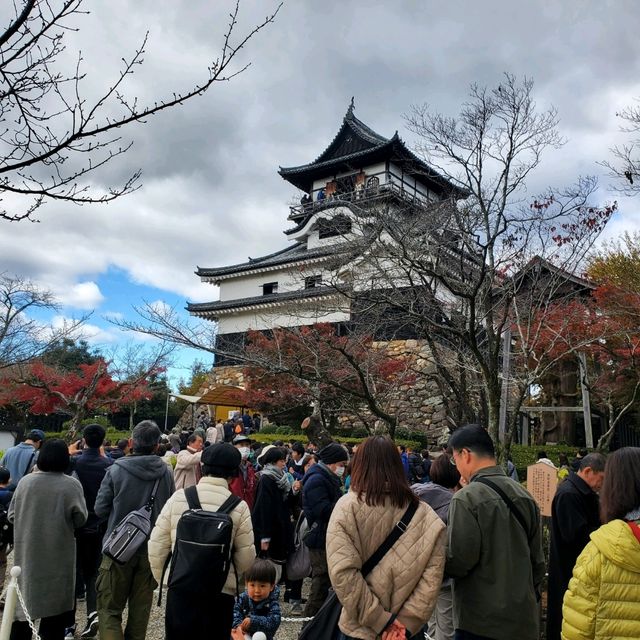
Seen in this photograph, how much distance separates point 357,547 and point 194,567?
3.46 feet

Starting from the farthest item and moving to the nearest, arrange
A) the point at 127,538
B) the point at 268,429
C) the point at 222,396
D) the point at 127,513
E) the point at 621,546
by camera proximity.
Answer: the point at 222,396 → the point at 268,429 → the point at 127,513 → the point at 127,538 → the point at 621,546

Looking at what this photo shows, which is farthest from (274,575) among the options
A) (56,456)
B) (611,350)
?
(611,350)

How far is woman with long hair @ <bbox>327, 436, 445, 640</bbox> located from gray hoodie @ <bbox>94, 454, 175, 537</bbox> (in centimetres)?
210

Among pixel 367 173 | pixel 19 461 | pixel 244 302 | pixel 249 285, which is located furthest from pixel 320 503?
pixel 249 285

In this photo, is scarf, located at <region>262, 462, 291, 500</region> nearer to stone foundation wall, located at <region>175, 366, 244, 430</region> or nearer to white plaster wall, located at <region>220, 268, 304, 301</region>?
stone foundation wall, located at <region>175, 366, 244, 430</region>

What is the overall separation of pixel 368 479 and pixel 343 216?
318 inches

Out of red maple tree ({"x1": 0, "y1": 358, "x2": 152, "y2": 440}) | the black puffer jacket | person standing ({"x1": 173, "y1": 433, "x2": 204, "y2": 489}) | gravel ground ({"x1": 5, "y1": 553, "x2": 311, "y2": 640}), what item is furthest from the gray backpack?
red maple tree ({"x1": 0, "y1": 358, "x2": 152, "y2": 440})

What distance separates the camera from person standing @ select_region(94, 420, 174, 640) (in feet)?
12.2

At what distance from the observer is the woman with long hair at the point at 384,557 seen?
2.34m

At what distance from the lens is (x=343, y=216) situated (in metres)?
10.1

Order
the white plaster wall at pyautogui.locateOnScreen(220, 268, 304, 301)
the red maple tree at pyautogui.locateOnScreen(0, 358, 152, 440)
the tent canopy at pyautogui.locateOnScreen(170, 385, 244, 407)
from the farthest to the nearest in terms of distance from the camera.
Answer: the white plaster wall at pyautogui.locateOnScreen(220, 268, 304, 301)
the tent canopy at pyautogui.locateOnScreen(170, 385, 244, 407)
the red maple tree at pyautogui.locateOnScreen(0, 358, 152, 440)

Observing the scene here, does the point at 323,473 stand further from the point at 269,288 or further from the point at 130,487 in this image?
the point at 269,288

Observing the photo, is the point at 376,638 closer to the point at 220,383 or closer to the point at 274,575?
the point at 274,575

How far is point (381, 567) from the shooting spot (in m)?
2.42
